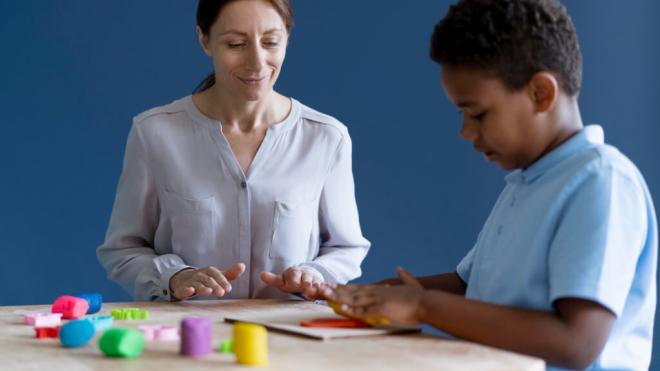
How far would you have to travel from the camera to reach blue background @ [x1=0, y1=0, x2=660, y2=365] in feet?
10.7

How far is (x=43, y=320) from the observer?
1.49 meters

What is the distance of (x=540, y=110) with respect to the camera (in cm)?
136

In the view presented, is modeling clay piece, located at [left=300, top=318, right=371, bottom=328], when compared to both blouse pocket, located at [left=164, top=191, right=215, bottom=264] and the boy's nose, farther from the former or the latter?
blouse pocket, located at [left=164, top=191, right=215, bottom=264]

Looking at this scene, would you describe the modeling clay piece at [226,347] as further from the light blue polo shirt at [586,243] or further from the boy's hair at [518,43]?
the boy's hair at [518,43]

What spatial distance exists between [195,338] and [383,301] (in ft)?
0.92

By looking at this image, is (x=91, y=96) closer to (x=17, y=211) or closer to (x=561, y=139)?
(x=17, y=211)

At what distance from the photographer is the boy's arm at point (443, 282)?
162cm

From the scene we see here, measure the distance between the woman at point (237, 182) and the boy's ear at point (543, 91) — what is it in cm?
75

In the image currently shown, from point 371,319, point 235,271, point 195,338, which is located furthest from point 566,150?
point 235,271

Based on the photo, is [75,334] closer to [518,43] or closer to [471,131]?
[471,131]

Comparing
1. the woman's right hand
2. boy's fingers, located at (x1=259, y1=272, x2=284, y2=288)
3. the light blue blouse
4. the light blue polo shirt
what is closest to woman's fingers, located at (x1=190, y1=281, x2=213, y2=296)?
the woman's right hand

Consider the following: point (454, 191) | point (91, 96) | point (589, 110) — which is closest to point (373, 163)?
point (454, 191)

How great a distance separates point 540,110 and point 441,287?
1.37ft

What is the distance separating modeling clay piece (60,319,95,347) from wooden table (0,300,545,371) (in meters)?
0.01
